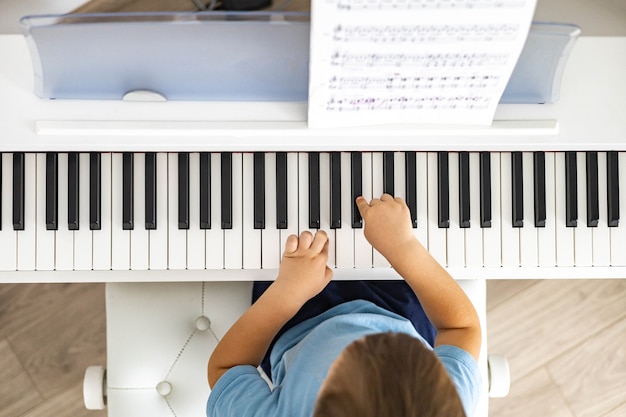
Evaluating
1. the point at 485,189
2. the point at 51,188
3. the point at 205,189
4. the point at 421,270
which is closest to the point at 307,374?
the point at 421,270

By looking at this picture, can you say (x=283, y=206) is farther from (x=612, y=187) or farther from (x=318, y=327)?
(x=612, y=187)

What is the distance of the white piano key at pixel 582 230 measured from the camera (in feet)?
4.30

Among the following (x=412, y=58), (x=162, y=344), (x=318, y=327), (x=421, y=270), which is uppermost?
(x=412, y=58)

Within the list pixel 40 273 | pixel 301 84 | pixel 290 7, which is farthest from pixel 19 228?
pixel 290 7

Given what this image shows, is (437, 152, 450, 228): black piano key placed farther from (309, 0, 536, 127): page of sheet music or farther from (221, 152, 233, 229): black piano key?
(221, 152, 233, 229): black piano key

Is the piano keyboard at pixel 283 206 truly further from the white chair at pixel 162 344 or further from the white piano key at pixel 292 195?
the white chair at pixel 162 344

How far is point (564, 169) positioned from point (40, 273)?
1.11 m

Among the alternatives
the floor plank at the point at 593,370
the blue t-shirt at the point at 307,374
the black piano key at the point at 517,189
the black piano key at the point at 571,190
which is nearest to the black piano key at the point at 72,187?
the blue t-shirt at the point at 307,374

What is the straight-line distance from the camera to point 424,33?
879mm

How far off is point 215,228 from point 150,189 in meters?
0.15

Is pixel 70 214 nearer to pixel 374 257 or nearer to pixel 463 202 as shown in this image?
pixel 374 257

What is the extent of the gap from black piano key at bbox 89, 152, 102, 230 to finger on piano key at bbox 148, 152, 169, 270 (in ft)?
0.36

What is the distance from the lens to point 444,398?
0.90 metres

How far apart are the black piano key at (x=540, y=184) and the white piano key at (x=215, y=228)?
653 mm
